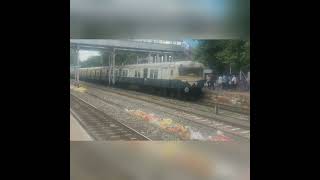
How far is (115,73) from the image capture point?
2420 mm

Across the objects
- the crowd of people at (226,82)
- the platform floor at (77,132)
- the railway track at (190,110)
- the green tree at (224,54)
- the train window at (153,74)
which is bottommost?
the platform floor at (77,132)

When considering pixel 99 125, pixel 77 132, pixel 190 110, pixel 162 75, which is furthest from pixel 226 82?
pixel 77 132

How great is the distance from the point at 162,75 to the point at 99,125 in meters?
0.59

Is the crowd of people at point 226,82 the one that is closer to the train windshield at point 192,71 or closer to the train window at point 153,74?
the train windshield at point 192,71

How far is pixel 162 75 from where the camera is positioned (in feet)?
7.83

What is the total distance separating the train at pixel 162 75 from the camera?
7.73 ft

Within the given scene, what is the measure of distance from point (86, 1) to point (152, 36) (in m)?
0.50

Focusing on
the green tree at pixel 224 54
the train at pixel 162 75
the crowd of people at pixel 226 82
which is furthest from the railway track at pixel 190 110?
the green tree at pixel 224 54

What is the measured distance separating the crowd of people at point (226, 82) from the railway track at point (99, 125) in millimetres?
613

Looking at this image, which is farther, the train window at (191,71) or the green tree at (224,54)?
the train window at (191,71)

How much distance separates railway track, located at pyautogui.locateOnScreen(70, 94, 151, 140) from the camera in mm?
2301
